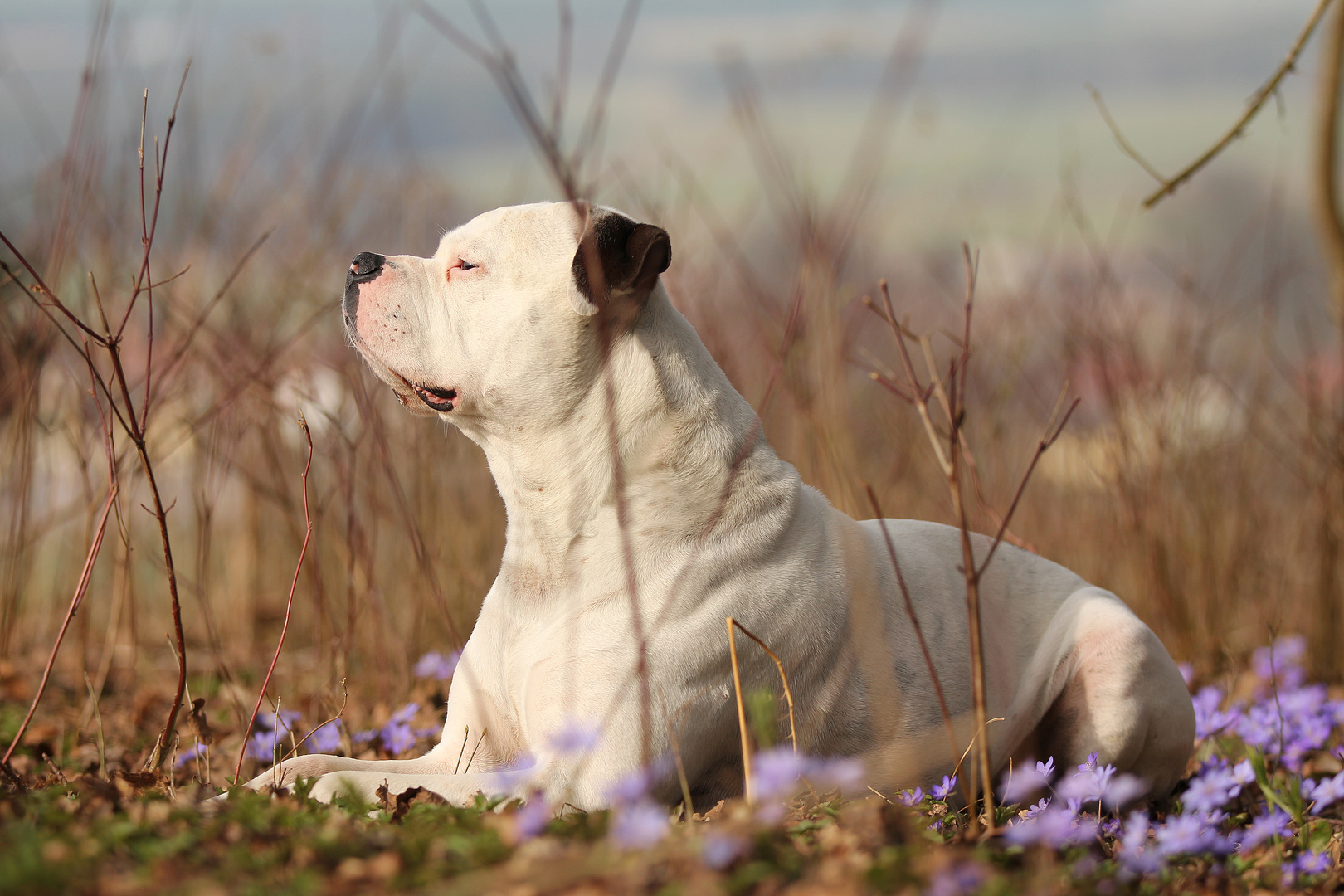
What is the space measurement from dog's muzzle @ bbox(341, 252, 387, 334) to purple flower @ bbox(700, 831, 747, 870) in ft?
5.76

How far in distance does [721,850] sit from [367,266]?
194 cm

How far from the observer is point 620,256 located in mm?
2484

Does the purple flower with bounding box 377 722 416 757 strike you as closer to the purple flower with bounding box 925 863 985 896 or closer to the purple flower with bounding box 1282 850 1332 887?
the purple flower with bounding box 925 863 985 896

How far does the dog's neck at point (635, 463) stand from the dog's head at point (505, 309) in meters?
0.08

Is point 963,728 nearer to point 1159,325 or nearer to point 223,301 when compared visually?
point 1159,325

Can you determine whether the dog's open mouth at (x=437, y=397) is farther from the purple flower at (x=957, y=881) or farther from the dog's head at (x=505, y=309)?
the purple flower at (x=957, y=881)

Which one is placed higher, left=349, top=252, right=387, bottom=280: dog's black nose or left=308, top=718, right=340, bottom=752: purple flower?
left=349, top=252, right=387, bottom=280: dog's black nose

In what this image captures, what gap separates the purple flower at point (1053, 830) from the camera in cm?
159

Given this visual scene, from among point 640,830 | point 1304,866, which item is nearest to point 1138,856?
point 1304,866

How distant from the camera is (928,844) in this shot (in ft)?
6.35

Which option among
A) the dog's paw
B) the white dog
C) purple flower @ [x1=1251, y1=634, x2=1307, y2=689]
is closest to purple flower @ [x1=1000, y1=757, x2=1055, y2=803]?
the white dog

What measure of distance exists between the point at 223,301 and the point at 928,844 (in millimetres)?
4364

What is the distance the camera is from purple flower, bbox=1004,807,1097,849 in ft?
5.23

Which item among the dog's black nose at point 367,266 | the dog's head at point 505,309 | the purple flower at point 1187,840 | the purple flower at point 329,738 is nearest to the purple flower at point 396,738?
the purple flower at point 329,738
